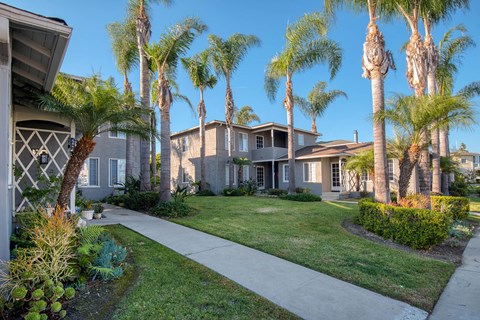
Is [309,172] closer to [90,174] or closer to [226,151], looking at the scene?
[226,151]

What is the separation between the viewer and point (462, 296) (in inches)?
174

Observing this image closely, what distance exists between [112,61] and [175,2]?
5.92 meters

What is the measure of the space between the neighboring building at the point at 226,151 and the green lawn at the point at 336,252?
12495 millimetres

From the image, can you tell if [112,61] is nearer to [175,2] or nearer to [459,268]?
[175,2]

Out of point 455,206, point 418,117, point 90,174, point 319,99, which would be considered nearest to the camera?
point 418,117

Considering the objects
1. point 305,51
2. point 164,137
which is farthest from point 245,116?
point 164,137

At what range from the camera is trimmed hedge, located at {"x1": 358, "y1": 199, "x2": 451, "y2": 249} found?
730cm

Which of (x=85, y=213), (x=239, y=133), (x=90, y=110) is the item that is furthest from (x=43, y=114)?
(x=239, y=133)

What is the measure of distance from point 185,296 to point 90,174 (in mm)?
15264

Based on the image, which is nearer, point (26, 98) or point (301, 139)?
point (26, 98)

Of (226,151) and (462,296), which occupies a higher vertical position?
(226,151)

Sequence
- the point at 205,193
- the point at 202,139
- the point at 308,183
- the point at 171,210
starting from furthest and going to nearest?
the point at 308,183 → the point at 202,139 → the point at 205,193 → the point at 171,210

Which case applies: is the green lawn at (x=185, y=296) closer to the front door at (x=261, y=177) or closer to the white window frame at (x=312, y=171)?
the white window frame at (x=312, y=171)

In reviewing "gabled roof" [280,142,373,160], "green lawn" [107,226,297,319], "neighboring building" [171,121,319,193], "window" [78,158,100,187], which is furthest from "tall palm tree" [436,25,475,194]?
"window" [78,158,100,187]
